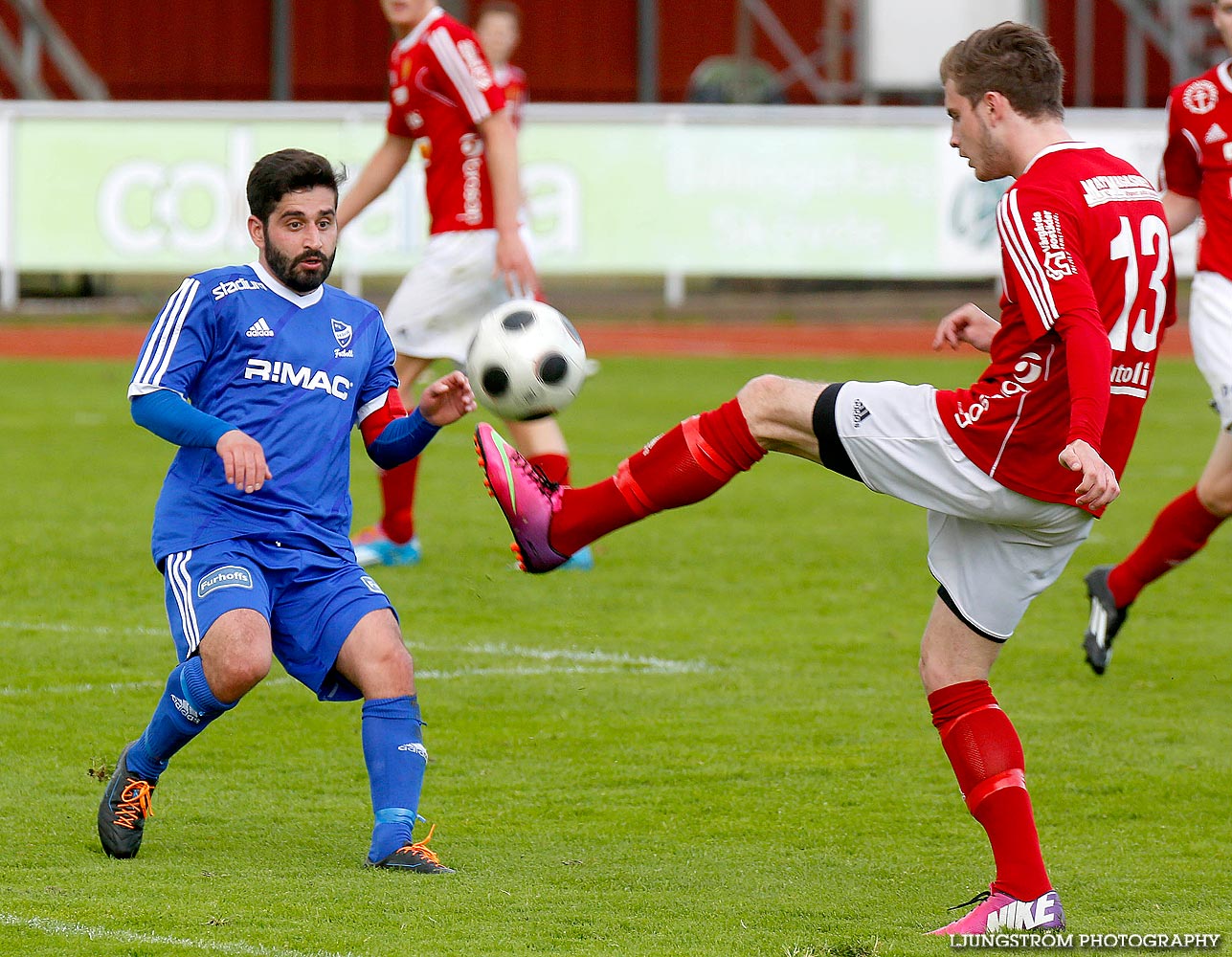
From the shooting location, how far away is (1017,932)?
3850 mm

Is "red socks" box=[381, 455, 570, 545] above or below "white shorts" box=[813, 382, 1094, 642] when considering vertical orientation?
below

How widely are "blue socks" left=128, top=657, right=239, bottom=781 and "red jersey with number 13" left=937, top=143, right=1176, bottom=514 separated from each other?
176 centimetres

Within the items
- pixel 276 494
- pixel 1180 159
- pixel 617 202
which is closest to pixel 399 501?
pixel 1180 159

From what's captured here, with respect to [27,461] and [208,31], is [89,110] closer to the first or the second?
[27,461]

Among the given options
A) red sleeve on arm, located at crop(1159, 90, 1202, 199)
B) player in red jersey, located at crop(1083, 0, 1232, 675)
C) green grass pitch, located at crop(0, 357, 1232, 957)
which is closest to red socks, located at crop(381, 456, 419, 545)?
green grass pitch, located at crop(0, 357, 1232, 957)

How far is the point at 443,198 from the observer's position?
832 cm

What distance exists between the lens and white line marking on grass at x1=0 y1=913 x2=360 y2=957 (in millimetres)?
3639

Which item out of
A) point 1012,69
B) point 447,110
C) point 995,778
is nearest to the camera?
point 1012,69

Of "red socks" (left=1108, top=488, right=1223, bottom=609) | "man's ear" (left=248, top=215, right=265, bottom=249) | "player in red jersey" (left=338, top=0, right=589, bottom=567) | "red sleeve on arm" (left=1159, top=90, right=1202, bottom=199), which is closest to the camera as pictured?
"man's ear" (left=248, top=215, right=265, bottom=249)

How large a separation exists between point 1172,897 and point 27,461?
27.4 feet

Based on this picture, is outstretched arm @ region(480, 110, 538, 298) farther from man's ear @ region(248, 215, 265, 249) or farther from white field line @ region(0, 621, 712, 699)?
man's ear @ region(248, 215, 265, 249)

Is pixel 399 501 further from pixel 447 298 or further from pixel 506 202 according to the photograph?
pixel 506 202

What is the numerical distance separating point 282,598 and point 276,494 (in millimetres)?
255

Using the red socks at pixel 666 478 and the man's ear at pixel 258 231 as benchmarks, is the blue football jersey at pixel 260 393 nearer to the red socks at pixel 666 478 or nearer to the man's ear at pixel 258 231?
the man's ear at pixel 258 231
